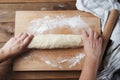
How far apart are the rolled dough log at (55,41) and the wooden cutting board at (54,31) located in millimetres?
30

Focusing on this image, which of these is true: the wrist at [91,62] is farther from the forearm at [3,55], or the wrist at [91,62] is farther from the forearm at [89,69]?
the forearm at [3,55]

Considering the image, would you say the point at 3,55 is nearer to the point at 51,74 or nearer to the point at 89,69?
the point at 51,74

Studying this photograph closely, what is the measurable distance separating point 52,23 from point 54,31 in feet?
0.13

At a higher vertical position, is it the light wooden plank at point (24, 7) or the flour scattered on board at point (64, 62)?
the light wooden plank at point (24, 7)

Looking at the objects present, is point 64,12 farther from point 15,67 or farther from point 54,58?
point 15,67

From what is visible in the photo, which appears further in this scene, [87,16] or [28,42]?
[87,16]

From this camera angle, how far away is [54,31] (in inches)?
51.1

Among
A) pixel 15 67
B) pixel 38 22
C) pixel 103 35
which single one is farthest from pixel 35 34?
pixel 103 35

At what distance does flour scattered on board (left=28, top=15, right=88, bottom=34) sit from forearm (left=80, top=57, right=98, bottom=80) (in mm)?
188

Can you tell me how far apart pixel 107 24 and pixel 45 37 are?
0.89 ft

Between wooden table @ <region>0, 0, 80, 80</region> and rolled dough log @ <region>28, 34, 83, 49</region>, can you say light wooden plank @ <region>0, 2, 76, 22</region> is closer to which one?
wooden table @ <region>0, 0, 80, 80</region>

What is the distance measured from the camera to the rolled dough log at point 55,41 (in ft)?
4.06

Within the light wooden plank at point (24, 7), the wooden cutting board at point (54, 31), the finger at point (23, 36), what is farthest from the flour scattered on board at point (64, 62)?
Result: the light wooden plank at point (24, 7)

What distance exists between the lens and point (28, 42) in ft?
4.04
